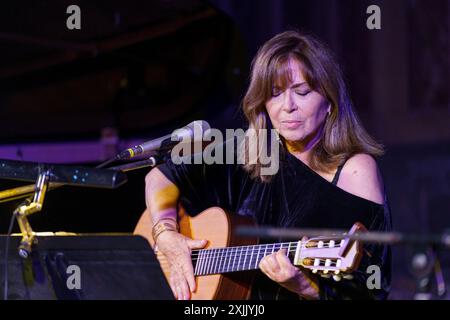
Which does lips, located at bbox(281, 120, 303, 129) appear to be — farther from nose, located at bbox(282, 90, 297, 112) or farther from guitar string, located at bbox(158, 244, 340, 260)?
guitar string, located at bbox(158, 244, 340, 260)

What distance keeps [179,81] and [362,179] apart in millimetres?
2367

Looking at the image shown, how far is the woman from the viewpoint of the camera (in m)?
2.26

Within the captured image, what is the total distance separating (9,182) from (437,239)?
2.16 m

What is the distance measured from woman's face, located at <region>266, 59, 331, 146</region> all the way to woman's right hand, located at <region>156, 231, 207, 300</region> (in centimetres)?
51

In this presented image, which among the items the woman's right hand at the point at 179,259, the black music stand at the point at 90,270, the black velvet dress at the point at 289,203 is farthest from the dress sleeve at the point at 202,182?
the black music stand at the point at 90,270

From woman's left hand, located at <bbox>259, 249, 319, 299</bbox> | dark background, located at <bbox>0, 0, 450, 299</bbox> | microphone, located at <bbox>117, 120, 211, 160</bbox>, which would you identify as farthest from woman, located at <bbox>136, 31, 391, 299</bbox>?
dark background, located at <bbox>0, 0, 450, 299</bbox>

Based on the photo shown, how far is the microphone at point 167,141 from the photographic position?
221 cm

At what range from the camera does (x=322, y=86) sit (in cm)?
240

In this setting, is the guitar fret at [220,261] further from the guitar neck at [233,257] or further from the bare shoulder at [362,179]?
the bare shoulder at [362,179]

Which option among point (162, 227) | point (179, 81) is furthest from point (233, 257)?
point (179, 81)

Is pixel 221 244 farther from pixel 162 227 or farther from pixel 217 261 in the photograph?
pixel 162 227
